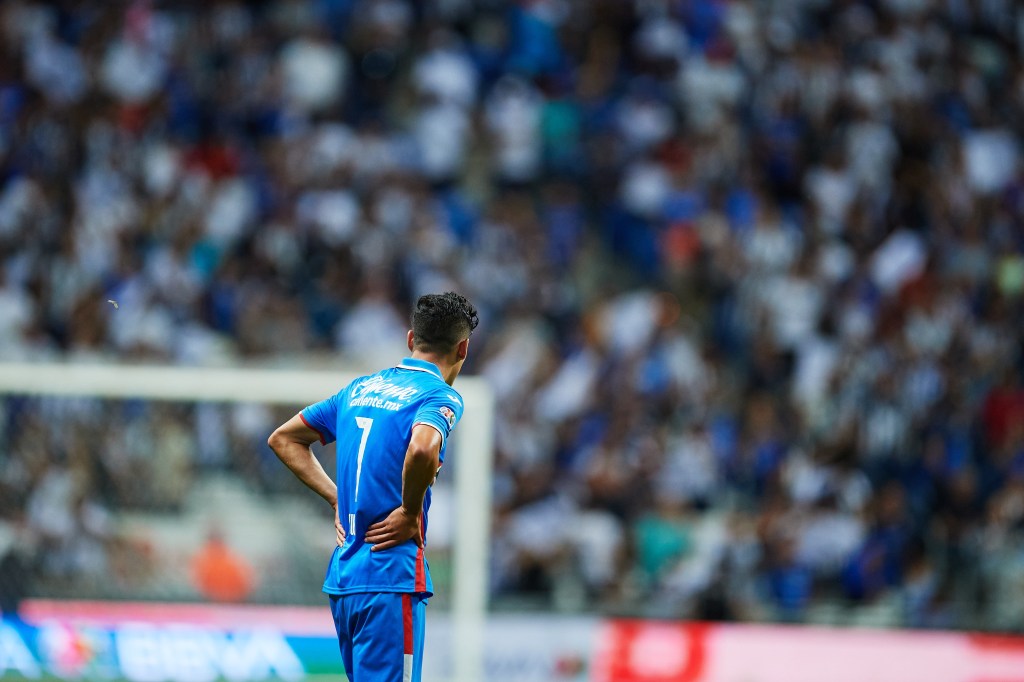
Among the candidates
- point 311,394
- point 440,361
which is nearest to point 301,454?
point 440,361

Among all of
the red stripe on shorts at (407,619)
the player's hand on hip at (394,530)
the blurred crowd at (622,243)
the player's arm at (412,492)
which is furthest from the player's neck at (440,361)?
the blurred crowd at (622,243)

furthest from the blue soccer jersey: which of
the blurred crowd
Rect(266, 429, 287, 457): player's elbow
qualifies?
the blurred crowd

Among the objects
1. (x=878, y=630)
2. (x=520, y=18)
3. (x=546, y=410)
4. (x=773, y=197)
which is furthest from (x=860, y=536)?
(x=520, y=18)

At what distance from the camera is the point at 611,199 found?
14.7 m

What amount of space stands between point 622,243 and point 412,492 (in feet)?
32.3

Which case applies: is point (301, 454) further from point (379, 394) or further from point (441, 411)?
point (441, 411)

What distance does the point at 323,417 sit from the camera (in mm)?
5410

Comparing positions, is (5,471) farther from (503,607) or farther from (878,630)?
(878,630)

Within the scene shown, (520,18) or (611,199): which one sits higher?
(520,18)

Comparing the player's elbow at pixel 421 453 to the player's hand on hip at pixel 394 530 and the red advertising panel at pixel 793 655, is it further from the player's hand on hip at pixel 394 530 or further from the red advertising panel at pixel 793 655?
the red advertising panel at pixel 793 655

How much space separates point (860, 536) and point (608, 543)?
6.30 ft

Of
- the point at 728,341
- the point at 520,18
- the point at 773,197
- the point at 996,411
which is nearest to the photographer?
the point at 996,411

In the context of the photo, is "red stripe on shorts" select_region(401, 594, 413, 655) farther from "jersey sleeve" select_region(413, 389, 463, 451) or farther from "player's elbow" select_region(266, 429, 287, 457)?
"player's elbow" select_region(266, 429, 287, 457)

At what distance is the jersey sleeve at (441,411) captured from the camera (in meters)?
4.90
